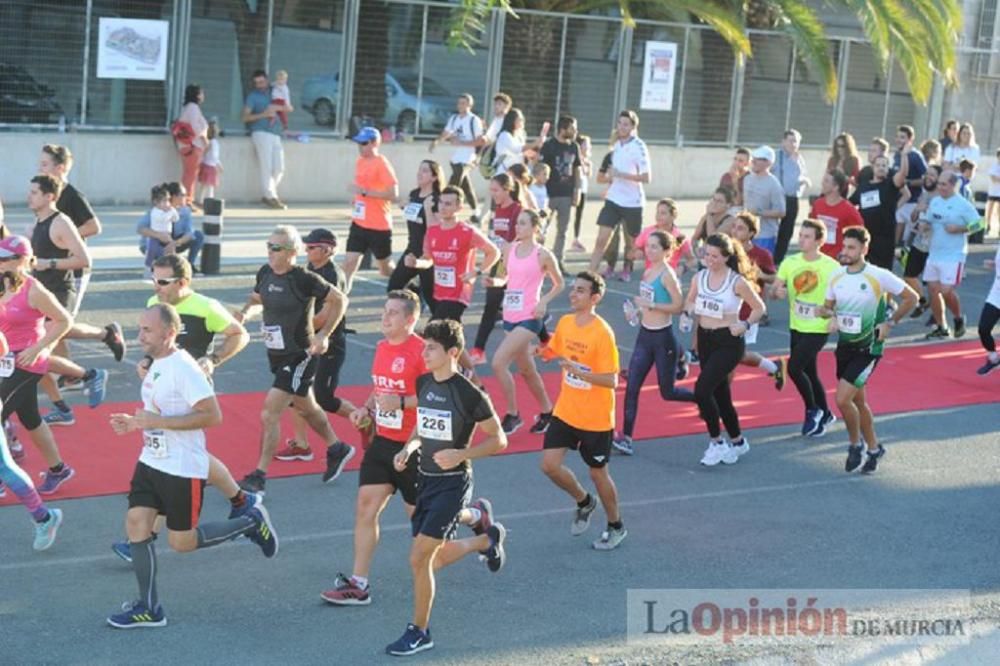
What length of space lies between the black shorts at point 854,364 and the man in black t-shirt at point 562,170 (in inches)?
318

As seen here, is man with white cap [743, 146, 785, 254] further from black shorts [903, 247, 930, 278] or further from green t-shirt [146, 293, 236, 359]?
green t-shirt [146, 293, 236, 359]

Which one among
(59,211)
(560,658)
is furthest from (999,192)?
(560,658)

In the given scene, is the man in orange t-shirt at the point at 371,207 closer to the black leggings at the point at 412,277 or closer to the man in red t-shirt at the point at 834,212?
the black leggings at the point at 412,277

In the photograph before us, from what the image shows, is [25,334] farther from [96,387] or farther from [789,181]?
[789,181]

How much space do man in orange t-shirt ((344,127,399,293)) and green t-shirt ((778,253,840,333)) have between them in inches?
198

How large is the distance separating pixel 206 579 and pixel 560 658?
2117 mm

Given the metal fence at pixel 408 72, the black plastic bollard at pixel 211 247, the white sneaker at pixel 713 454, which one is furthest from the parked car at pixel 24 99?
the white sneaker at pixel 713 454

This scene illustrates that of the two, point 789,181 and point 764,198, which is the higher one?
point 789,181

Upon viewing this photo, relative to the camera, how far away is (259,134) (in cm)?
2355

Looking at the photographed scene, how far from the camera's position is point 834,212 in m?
16.3

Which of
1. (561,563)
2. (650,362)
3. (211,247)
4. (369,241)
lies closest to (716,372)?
(650,362)

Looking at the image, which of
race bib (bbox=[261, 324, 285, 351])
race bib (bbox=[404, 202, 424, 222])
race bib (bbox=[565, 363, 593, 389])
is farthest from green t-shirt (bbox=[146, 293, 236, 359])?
race bib (bbox=[404, 202, 424, 222])

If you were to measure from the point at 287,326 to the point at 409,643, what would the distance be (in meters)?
3.18

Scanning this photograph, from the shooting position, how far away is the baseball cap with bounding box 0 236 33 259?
384 inches
